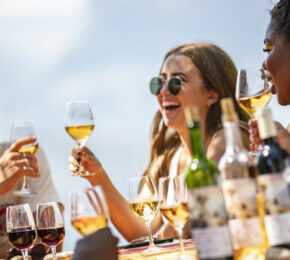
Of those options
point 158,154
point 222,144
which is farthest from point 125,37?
point 222,144

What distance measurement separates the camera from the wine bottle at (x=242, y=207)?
2.40ft

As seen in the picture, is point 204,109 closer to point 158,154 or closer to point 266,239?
point 158,154

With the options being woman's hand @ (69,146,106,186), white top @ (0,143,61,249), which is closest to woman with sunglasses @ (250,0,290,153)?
woman's hand @ (69,146,106,186)

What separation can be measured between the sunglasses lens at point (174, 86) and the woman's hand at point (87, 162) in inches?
25.6

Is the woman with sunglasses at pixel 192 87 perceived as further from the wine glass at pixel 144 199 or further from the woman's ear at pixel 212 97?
the wine glass at pixel 144 199

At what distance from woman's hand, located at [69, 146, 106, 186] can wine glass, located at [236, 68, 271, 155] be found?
82 cm

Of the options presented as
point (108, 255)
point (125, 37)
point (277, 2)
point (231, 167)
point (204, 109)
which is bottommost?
point (108, 255)

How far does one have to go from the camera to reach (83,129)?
79.1 inches

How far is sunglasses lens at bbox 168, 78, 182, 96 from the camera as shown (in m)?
2.54

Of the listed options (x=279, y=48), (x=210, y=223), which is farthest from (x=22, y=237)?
(x=279, y=48)

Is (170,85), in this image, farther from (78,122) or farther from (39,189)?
(39,189)

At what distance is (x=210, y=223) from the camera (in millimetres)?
710

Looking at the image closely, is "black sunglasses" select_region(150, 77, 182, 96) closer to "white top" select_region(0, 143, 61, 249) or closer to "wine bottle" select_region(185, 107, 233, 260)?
"white top" select_region(0, 143, 61, 249)

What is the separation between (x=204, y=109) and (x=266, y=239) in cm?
193
